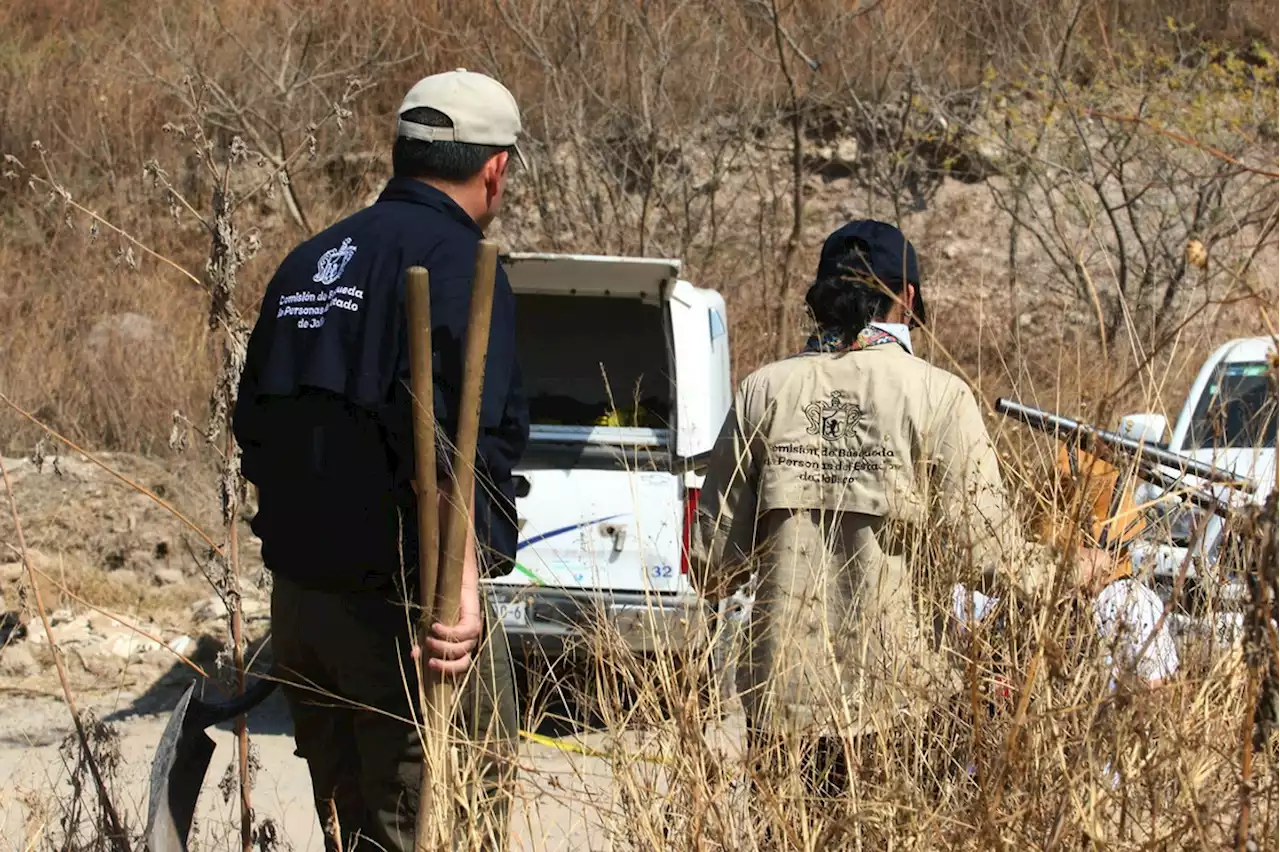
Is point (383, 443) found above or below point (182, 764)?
above

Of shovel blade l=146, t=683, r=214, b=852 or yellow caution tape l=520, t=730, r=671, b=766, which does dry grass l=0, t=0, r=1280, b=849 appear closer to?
yellow caution tape l=520, t=730, r=671, b=766

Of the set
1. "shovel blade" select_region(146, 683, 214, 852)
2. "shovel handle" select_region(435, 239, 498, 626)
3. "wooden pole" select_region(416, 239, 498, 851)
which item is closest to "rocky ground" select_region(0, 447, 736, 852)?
"shovel blade" select_region(146, 683, 214, 852)

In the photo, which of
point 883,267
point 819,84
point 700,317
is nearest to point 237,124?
point 819,84

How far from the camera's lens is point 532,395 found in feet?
24.6

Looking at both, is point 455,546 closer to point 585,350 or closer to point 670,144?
point 585,350

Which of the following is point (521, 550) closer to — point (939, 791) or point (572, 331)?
point (572, 331)

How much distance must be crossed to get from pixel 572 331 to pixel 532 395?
38cm

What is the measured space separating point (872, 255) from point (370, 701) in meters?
1.39

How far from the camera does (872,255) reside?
3152 millimetres

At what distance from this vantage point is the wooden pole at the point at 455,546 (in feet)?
7.81

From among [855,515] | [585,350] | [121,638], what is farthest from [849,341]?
[121,638]

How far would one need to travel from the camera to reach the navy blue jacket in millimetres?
2633

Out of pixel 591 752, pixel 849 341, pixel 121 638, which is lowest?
pixel 121 638

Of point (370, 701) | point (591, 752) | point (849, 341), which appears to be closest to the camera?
point (591, 752)
